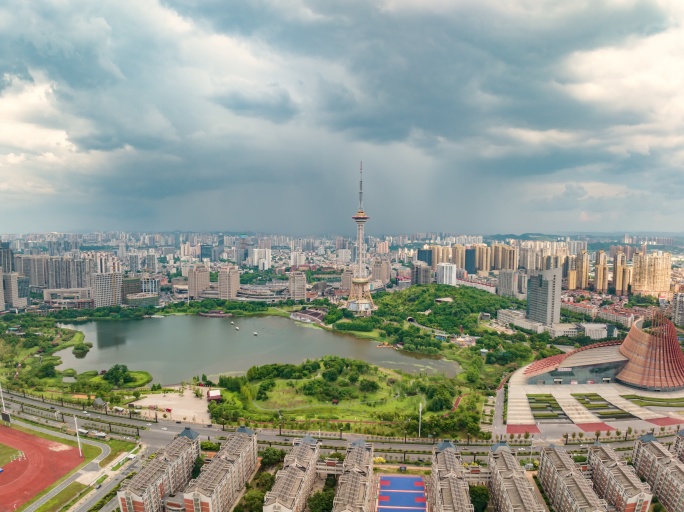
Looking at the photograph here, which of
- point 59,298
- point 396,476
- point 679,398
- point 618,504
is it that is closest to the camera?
point 618,504

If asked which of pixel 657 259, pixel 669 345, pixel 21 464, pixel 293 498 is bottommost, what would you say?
pixel 21 464

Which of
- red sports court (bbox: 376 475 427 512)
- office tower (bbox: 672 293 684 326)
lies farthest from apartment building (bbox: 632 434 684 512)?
office tower (bbox: 672 293 684 326)

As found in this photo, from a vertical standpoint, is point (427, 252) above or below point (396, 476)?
above

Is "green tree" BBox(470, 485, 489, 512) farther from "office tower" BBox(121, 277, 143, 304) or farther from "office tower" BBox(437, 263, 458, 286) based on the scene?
"office tower" BBox(437, 263, 458, 286)

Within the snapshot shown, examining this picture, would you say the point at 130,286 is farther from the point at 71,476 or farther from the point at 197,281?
the point at 71,476

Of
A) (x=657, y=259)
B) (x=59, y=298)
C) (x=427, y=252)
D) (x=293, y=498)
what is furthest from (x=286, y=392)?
(x=427, y=252)

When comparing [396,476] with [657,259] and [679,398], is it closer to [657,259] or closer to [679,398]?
[679,398]
